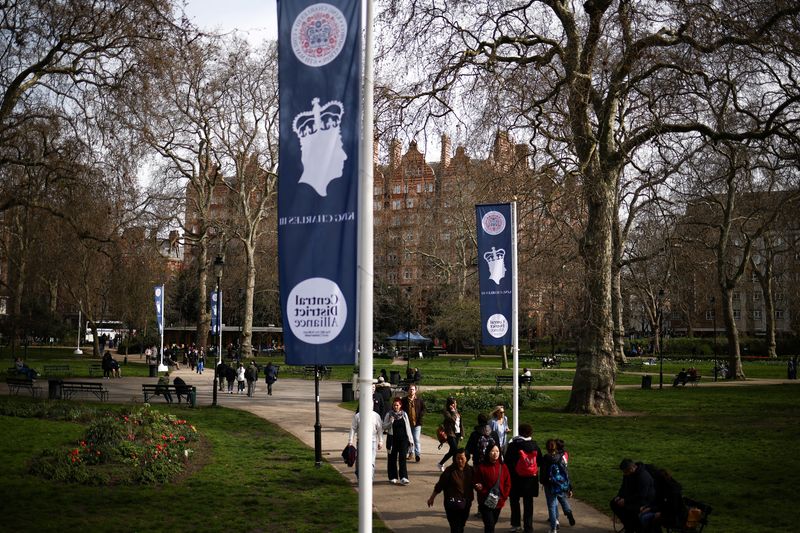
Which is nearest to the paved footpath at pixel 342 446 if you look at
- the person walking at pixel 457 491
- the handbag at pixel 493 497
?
the handbag at pixel 493 497

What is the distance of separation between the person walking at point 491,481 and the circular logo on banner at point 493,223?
7818mm

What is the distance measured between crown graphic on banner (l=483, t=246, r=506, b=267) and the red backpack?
6.60m

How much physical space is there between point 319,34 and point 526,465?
22.3 feet

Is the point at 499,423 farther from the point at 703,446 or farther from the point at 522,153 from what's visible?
the point at 522,153

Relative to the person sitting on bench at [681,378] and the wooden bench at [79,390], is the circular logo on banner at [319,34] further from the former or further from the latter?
the person sitting on bench at [681,378]

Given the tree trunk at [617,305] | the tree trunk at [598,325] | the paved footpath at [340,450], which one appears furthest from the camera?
the tree trunk at [617,305]

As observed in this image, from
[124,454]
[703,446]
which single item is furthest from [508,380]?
[124,454]

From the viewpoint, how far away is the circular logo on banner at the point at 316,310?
6578 mm

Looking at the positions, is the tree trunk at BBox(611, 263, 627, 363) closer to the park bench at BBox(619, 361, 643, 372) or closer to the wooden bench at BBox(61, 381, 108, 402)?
the park bench at BBox(619, 361, 643, 372)

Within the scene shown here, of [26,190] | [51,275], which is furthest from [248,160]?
[26,190]

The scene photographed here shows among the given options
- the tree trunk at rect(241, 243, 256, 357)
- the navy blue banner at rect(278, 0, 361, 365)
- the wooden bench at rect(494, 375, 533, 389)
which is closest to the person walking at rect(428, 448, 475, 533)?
the navy blue banner at rect(278, 0, 361, 365)

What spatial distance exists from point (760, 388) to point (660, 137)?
827 inches

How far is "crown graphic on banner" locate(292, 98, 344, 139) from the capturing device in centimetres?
667

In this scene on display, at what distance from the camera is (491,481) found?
31.9ft
